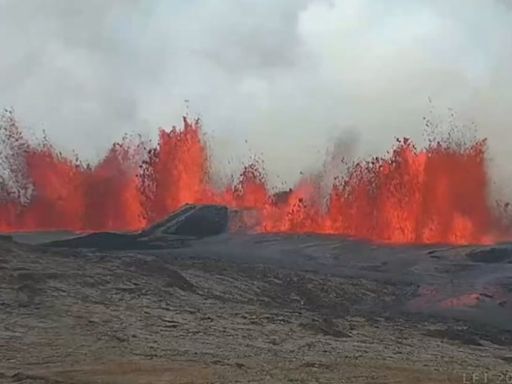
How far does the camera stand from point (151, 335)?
3775 cm

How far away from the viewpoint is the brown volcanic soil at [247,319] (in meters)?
30.5

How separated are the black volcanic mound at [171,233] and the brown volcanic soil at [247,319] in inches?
477

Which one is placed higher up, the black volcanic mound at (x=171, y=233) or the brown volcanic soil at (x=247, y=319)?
the black volcanic mound at (x=171, y=233)

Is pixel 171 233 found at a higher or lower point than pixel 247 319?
higher

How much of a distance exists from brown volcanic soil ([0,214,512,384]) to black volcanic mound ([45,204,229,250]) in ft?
39.8

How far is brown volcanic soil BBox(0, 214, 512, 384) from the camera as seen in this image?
3045cm

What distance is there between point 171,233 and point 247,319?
4974 cm

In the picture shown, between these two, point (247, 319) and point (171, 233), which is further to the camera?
point (171, 233)

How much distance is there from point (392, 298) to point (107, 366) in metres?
32.9

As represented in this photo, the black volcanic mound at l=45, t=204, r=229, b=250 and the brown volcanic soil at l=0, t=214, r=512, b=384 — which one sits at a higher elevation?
the black volcanic mound at l=45, t=204, r=229, b=250

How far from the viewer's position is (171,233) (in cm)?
9231

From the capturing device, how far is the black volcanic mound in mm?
81500

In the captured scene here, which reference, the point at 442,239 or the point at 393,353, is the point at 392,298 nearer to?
the point at 393,353

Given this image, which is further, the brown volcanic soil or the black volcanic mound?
the black volcanic mound
